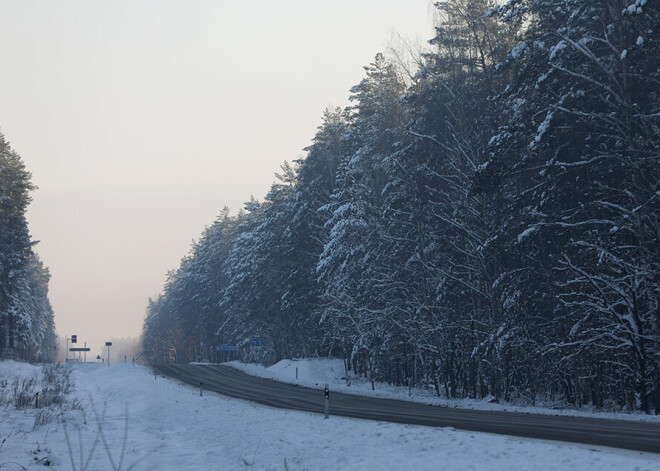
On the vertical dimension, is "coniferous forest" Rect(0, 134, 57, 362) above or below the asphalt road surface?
above

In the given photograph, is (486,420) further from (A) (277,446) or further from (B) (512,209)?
(B) (512,209)

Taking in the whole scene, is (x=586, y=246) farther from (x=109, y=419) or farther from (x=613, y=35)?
(x=109, y=419)

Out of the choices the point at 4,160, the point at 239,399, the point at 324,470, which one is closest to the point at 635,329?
the point at 324,470

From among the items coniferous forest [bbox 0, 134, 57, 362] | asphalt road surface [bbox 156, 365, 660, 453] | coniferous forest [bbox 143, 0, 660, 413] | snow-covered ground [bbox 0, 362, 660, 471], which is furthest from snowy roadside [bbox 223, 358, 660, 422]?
coniferous forest [bbox 0, 134, 57, 362]

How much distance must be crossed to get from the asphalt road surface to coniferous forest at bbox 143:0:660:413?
3.61m

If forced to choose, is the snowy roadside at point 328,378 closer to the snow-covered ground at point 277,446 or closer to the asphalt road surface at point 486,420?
the asphalt road surface at point 486,420

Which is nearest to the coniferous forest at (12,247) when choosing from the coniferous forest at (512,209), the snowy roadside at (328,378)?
the snowy roadside at (328,378)

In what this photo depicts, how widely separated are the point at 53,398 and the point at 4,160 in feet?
102

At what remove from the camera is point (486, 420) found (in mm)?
15141

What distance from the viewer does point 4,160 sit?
48.2 m

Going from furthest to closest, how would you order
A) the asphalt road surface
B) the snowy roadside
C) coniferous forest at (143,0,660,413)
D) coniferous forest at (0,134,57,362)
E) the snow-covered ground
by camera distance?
coniferous forest at (0,134,57,362)
the snowy roadside
coniferous forest at (143,0,660,413)
the asphalt road surface
the snow-covered ground

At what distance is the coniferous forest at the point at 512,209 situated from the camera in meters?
17.4

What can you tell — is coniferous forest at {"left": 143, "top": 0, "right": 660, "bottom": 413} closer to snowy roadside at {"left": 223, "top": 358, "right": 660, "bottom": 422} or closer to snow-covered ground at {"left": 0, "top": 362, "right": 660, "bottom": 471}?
snowy roadside at {"left": 223, "top": 358, "right": 660, "bottom": 422}

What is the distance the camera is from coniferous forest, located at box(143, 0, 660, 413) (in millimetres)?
17375
